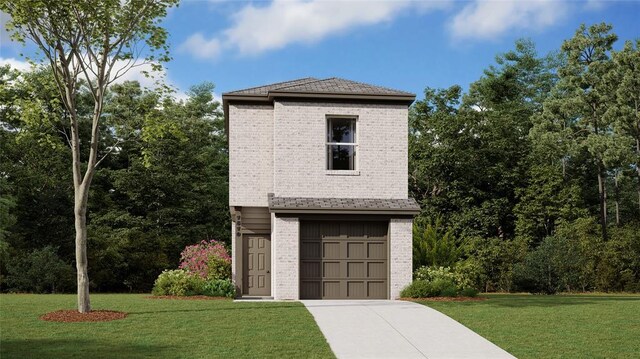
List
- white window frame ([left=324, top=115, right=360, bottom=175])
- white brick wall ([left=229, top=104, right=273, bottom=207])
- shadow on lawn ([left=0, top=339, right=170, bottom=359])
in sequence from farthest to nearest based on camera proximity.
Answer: white brick wall ([left=229, top=104, right=273, bottom=207]) < white window frame ([left=324, top=115, right=360, bottom=175]) < shadow on lawn ([left=0, top=339, right=170, bottom=359])

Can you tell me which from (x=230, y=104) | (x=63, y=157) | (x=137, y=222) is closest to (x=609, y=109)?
(x=230, y=104)

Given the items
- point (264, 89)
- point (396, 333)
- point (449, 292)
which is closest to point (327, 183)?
point (264, 89)

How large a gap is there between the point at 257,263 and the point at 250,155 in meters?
4.50

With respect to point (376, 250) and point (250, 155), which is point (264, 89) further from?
point (376, 250)

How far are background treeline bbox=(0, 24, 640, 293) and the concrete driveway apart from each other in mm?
16134

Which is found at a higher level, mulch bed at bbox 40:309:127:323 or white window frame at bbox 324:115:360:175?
white window frame at bbox 324:115:360:175

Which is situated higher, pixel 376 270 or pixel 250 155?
pixel 250 155

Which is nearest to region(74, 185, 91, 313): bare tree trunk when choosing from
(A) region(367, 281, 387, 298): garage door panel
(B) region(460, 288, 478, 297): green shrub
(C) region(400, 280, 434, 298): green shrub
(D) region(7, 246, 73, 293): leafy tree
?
(A) region(367, 281, 387, 298): garage door panel

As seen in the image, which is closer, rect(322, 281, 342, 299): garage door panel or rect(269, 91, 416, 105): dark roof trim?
rect(322, 281, 342, 299): garage door panel

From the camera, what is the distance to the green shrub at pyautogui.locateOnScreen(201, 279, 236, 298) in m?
24.0

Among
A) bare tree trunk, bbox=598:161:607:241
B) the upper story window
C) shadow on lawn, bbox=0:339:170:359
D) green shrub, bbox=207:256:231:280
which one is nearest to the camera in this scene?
shadow on lawn, bbox=0:339:170:359

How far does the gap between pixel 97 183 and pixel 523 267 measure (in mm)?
23526

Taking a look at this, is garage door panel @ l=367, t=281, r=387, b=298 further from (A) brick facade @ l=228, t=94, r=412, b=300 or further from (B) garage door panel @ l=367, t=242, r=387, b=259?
(B) garage door panel @ l=367, t=242, r=387, b=259

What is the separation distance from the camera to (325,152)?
24.3 meters
